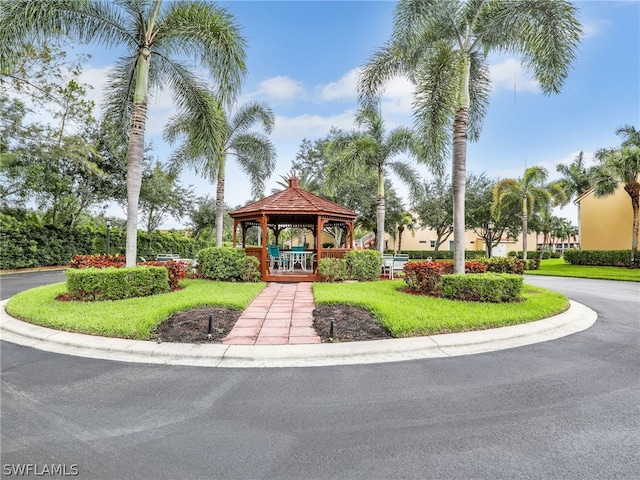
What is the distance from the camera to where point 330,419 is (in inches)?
115

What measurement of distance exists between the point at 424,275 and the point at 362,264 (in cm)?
356

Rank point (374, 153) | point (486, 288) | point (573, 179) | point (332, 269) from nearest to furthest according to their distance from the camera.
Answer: point (486, 288)
point (332, 269)
point (374, 153)
point (573, 179)

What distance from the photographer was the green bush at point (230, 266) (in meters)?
11.6

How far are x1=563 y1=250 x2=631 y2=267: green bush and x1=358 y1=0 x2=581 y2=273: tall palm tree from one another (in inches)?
848

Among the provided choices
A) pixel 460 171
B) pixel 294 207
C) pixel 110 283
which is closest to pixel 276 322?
pixel 110 283

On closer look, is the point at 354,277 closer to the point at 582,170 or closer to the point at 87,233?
the point at 87,233

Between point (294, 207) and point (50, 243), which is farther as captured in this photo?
point (50, 243)

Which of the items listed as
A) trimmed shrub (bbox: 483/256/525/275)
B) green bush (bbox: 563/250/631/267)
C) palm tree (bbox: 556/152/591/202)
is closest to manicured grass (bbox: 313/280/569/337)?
trimmed shrub (bbox: 483/256/525/275)

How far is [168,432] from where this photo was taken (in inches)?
106

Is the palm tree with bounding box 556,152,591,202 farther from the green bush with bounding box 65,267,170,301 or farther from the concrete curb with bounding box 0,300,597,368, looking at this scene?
the green bush with bounding box 65,267,170,301

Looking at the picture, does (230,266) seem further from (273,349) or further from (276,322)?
(273,349)

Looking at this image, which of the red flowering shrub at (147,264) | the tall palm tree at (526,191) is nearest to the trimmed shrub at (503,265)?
the red flowering shrub at (147,264)

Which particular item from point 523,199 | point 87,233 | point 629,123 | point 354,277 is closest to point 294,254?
point 354,277

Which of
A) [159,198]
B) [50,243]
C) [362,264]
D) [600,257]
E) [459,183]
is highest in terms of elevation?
[159,198]
